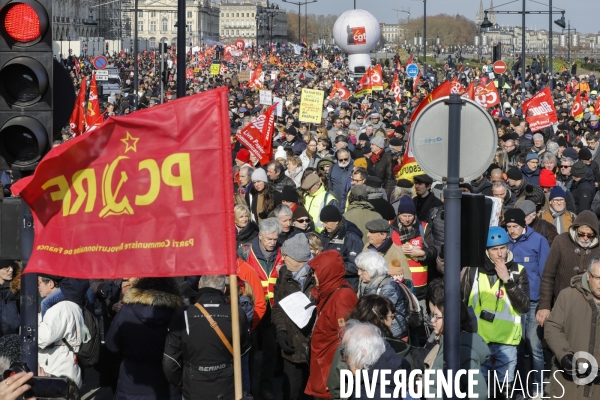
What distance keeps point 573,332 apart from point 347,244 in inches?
109

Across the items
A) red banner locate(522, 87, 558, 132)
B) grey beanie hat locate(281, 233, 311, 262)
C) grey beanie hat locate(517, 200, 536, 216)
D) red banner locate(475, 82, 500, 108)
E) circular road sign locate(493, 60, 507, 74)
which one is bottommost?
grey beanie hat locate(281, 233, 311, 262)

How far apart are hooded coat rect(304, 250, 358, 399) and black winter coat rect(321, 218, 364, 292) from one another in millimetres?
1471

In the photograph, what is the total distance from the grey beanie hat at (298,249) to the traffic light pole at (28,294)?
8.25ft

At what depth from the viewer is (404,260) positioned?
7820mm

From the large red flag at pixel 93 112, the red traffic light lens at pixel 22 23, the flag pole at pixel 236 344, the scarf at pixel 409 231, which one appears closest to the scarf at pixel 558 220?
the scarf at pixel 409 231

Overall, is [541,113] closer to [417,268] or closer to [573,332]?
[417,268]

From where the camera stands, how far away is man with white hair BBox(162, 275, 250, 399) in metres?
5.84

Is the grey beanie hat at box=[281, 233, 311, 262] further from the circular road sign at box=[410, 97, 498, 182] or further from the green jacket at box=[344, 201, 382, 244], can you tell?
the green jacket at box=[344, 201, 382, 244]

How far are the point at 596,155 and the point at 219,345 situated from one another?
8.90 metres

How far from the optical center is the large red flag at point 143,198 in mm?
4816

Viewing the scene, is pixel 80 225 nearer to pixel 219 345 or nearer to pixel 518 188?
pixel 219 345

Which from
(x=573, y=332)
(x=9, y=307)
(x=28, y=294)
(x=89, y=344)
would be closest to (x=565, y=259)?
(x=573, y=332)

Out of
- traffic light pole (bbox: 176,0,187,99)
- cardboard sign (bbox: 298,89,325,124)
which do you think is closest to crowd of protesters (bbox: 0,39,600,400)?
traffic light pole (bbox: 176,0,187,99)

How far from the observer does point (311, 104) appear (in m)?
18.6
